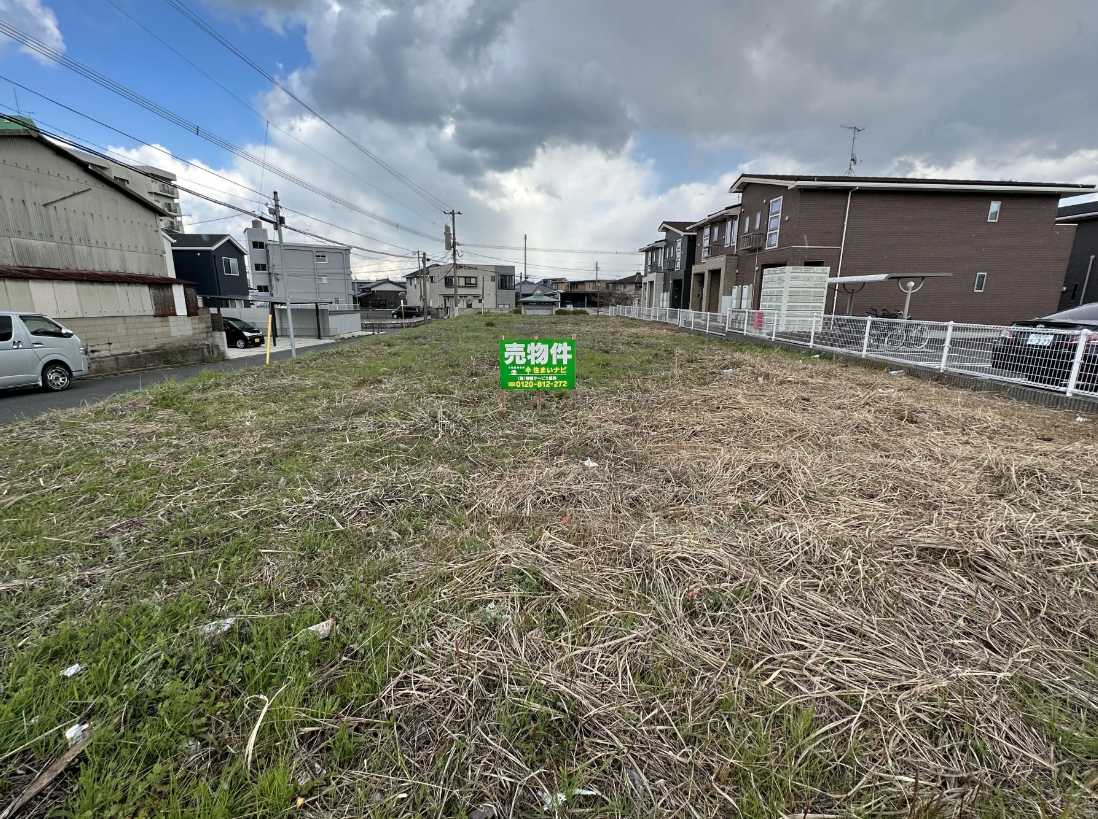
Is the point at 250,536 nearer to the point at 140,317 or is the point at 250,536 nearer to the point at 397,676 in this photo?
the point at 397,676

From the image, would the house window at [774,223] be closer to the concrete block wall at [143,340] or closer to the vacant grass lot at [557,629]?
the vacant grass lot at [557,629]

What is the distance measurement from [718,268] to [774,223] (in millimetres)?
4479

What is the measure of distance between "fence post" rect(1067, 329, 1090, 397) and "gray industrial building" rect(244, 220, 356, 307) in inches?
1552

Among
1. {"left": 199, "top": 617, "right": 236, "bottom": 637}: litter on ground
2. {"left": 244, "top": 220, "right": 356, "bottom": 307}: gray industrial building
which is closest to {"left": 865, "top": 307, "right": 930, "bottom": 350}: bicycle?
{"left": 199, "top": 617, "right": 236, "bottom": 637}: litter on ground

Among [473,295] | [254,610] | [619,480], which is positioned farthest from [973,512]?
[473,295]

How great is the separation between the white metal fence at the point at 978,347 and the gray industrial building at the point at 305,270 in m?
35.7

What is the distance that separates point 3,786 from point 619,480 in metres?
3.49

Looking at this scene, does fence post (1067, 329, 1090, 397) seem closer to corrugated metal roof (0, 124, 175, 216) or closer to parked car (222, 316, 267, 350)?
corrugated metal roof (0, 124, 175, 216)

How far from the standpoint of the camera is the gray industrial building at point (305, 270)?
119 feet

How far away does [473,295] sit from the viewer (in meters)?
59.1

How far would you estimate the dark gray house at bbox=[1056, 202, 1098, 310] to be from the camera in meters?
22.3

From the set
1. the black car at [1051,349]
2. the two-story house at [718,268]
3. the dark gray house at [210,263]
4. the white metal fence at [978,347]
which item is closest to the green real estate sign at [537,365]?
the white metal fence at [978,347]

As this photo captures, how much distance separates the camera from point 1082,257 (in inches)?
899

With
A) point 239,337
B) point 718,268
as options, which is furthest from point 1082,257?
point 239,337
